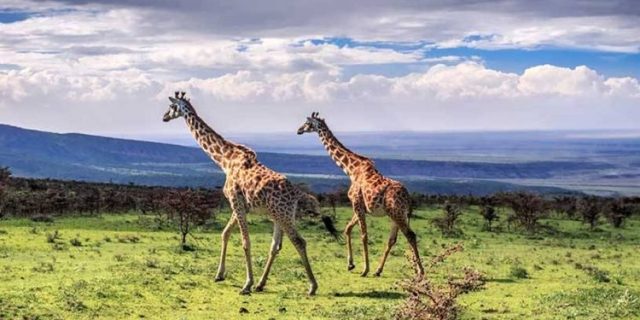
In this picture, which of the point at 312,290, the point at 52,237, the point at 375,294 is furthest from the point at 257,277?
the point at 52,237

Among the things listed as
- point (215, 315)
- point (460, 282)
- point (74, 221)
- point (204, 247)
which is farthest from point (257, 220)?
point (460, 282)

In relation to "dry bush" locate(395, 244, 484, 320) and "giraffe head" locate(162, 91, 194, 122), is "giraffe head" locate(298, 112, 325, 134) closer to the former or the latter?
"giraffe head" locate(162, 91, 194, 122)

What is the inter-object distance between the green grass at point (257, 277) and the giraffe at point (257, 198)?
758 mm

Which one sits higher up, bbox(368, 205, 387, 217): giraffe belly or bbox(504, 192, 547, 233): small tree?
bbox(368, 205, 387, 217): giraffe belly

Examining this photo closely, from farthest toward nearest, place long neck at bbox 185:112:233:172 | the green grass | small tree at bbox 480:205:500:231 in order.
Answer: small tree at bbox 480:205:500:231 → long neck at bbox 185:112:233:172 → the green grass

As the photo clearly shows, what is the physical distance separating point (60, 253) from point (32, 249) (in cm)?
149

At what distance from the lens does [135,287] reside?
16.3m

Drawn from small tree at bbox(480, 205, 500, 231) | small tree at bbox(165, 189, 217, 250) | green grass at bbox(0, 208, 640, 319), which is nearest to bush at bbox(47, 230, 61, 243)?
green grass at bbox(0, 208, 640, 319)

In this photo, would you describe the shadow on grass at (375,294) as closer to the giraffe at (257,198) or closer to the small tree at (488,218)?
the giraffe at (257,198)

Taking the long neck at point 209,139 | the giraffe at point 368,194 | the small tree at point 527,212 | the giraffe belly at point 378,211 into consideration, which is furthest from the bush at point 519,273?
the small tree at point 527,212

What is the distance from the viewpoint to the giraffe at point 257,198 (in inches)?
688

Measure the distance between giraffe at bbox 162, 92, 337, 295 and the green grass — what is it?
2.49ft

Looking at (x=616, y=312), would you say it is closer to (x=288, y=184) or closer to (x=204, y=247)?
(x=288, y=184)

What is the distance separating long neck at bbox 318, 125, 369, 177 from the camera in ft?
73.8
